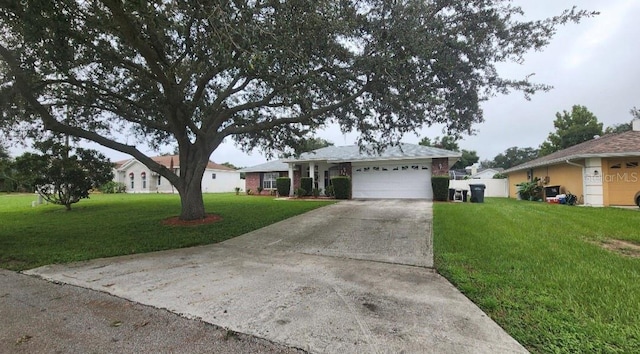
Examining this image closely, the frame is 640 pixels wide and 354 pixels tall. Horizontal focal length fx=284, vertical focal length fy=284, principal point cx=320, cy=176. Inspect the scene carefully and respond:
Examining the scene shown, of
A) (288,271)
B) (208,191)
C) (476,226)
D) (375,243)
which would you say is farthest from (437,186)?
(208,191)

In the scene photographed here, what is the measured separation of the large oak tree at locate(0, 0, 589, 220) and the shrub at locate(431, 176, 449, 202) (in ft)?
24.1

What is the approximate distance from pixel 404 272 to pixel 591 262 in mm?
2944

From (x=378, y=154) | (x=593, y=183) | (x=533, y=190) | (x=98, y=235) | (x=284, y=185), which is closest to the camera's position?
(x=98, y=235)

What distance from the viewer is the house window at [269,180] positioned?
77.9 feet

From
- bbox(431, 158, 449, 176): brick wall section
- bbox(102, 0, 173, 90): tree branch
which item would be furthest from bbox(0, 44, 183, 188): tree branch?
bbox(431, 158, 449, 176): brick wall section

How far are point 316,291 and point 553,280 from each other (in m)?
3.15

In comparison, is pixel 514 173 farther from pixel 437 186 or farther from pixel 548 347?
pixel 548 347

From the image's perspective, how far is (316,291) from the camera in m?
3.72

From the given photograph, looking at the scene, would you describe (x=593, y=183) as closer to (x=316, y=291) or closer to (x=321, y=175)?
(x=321, y=175)

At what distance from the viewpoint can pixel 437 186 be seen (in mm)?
15531

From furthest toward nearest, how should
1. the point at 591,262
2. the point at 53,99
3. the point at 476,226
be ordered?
the point at 53,99
the point at 476,226
the point at 591,262

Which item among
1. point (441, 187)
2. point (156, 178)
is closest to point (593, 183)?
point (441, 187)

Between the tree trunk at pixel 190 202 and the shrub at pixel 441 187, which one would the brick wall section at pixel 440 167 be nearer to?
the shrub at pixel 441 187

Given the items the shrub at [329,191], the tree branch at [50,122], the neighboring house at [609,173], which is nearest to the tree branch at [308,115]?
the tree branch at [50,122]
